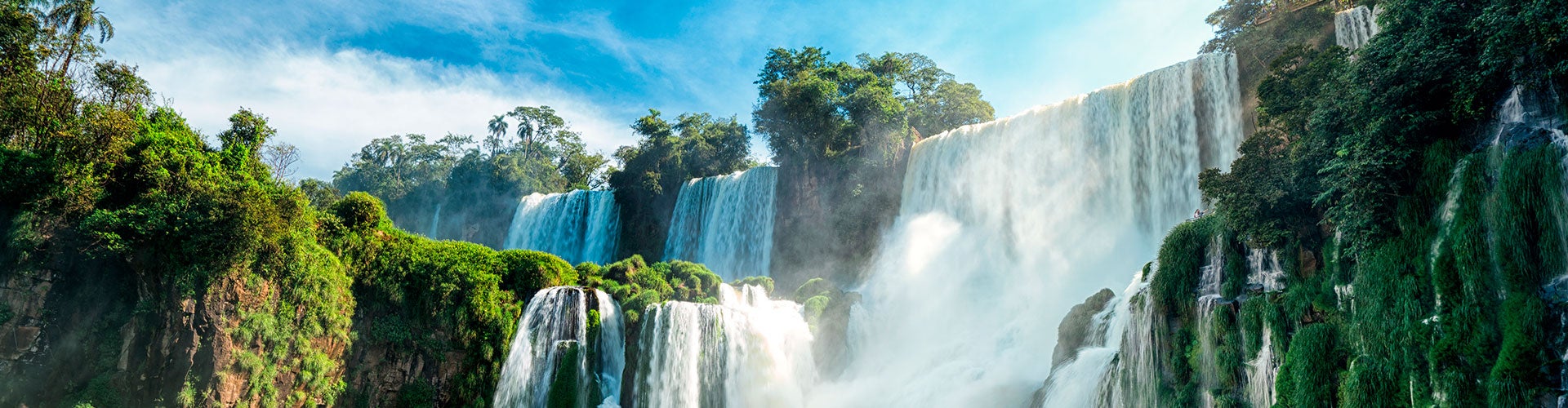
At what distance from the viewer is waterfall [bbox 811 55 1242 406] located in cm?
2189

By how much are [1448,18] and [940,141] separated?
2236 cm

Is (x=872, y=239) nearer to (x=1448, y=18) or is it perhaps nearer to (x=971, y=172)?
(x=971, y=172)

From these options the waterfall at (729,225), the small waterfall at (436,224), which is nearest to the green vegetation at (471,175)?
the small waterfall at (436,224)

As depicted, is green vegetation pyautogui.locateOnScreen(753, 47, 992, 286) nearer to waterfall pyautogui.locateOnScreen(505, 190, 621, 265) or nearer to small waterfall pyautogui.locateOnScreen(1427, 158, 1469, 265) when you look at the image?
waterfall pyautogui.locateOnScreen(505, 190, 621, 265)

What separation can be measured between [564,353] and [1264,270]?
17023mm

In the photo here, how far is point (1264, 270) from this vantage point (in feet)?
40.9

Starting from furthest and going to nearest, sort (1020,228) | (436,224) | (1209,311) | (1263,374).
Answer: (436,224) < (1020,228) < (1209,311) < (1263,374)

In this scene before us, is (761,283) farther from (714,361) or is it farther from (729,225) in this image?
(729,225)

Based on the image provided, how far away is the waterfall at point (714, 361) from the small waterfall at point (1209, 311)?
12.6m

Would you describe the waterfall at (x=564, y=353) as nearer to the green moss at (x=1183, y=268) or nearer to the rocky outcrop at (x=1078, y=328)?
the rocky outcrop at (x=1078, y=328)

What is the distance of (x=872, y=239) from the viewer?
1307 inches

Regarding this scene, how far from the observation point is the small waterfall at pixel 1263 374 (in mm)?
11367

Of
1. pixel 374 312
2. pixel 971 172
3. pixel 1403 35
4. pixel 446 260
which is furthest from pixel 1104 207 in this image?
pixel 374 312

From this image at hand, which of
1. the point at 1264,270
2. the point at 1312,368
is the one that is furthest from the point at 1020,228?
the point at 1312,368
